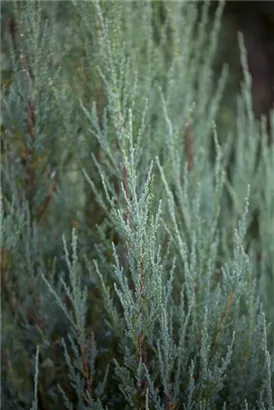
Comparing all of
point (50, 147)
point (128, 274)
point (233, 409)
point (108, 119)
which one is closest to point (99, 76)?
point (108, 119)

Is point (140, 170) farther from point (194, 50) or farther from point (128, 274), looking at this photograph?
point (194, 50)

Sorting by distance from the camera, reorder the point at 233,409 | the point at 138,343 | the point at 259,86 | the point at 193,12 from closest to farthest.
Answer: the point at 138,343, the point at 233,409, the point at 193,12, the point at 259,86

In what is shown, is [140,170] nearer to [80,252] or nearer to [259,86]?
[80,252]

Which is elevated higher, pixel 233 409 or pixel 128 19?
pixel 128 19

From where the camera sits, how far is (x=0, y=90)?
6.91 ft

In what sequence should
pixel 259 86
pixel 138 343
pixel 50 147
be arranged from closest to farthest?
1. pixel 138 343
2. pixel 50 147
3. pixel 259 86

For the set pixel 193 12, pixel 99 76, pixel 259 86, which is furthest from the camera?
pixel 259 86

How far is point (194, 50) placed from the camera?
2.71 metres

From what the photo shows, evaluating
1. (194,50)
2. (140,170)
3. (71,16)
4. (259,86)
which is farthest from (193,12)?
(259,86)

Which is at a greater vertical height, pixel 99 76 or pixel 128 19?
pixel 128 19

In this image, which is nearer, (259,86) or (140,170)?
(140,170)

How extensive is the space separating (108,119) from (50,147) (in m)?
0.26

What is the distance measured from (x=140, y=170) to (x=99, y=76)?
35 centimetres

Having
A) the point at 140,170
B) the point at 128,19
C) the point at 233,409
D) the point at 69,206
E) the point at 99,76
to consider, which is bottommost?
the point at 233,409
